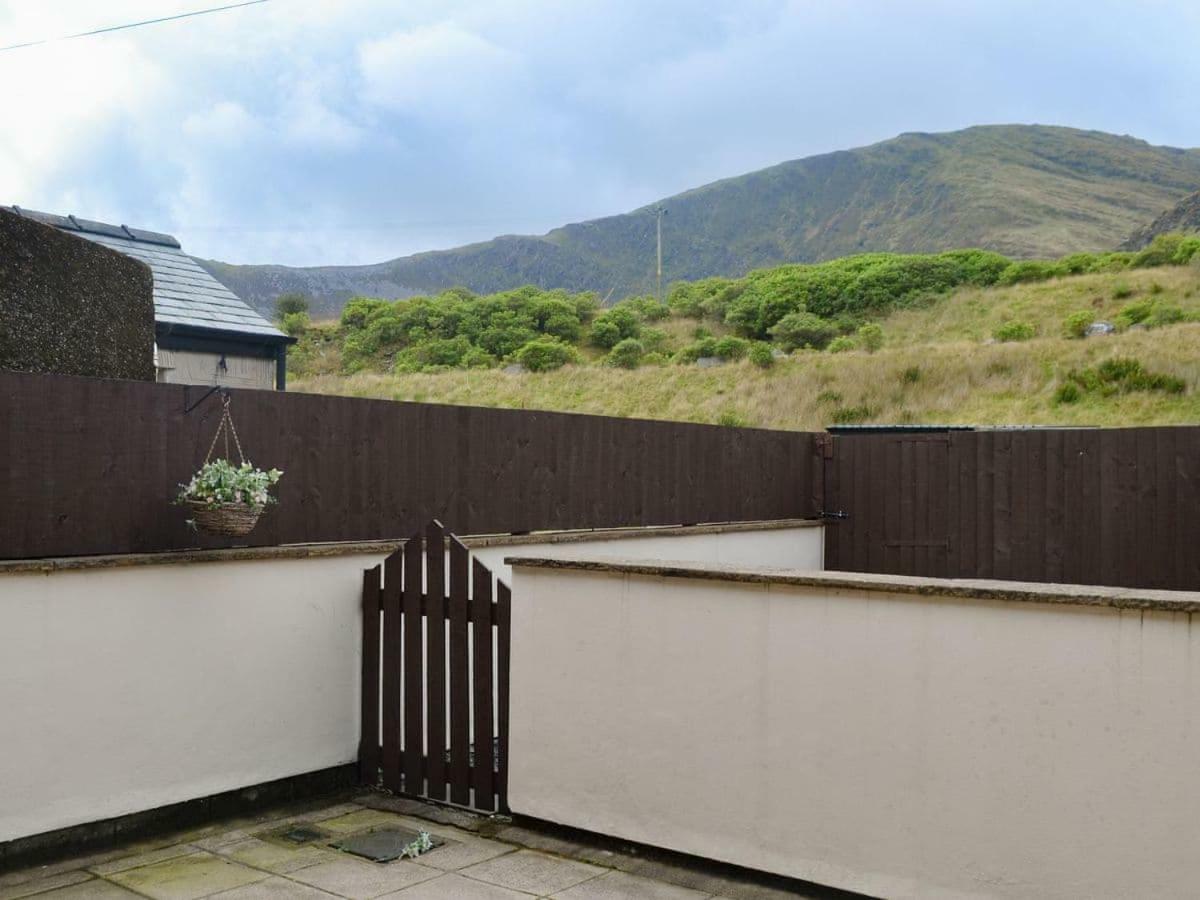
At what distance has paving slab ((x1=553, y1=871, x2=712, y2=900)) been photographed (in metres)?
3.80

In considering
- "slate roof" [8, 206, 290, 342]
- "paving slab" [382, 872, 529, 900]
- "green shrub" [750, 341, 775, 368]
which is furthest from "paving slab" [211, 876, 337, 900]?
"green shrub" [750, 341, 775, 368]

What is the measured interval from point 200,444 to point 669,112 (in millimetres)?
110444

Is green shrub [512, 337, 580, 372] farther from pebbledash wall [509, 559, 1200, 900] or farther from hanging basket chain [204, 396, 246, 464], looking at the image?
A: pebbledash wall [509, 559, 1200, 900]

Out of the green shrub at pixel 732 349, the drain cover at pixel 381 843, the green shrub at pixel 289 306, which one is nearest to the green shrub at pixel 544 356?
the green shrub at pixel 732 349

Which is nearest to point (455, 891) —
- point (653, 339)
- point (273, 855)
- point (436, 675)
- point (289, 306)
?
point (273, 855)

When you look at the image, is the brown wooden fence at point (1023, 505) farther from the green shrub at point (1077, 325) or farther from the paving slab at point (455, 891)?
the green shrub at point (1077, 325)

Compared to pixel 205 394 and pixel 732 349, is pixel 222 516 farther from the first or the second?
pixel 732 349

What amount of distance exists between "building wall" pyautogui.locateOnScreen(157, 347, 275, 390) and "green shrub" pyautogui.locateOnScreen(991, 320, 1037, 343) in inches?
894

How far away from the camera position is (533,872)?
13.3 feet

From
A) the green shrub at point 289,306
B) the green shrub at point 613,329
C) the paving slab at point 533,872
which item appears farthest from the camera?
the green shrub at point 289,306

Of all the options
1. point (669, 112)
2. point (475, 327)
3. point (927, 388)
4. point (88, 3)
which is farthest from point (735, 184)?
point (88, 3)

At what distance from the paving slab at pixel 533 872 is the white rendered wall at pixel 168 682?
52.5 inches

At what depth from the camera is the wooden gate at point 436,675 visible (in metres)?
4.79

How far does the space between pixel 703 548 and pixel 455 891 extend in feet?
17.3
